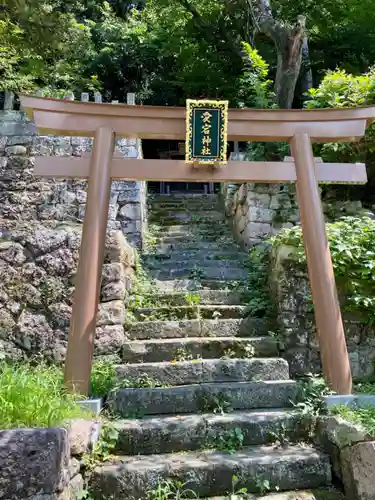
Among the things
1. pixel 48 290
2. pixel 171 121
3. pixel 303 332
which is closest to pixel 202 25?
pixel 171 121

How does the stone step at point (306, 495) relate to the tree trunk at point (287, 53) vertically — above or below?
below

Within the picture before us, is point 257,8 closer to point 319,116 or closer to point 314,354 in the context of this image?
point 319,116

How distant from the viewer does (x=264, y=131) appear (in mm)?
4938

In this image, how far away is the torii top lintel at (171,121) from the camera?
4.64 meters

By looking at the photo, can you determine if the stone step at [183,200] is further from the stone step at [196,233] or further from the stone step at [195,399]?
the stone step at [195,399]

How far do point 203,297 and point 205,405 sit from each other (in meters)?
1.95

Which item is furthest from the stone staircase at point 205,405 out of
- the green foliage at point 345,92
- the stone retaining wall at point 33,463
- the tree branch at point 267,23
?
the tree branch at point 267,23

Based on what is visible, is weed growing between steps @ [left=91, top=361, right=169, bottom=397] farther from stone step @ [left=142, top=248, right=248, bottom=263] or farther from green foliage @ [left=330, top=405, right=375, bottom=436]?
stone step @ [left=142, top=248, right=248, bottom=263]

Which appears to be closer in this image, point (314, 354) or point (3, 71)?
point (314, 354)

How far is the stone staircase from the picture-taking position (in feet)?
10.4

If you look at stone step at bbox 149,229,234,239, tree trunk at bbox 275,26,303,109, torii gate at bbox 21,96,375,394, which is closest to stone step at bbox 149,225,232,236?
stone step at bbox 149,229,234,239

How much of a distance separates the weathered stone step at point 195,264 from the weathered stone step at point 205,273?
0.15 ft

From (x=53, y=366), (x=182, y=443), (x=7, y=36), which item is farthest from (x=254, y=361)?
(x=7, y=36)

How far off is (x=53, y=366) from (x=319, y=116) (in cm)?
403
